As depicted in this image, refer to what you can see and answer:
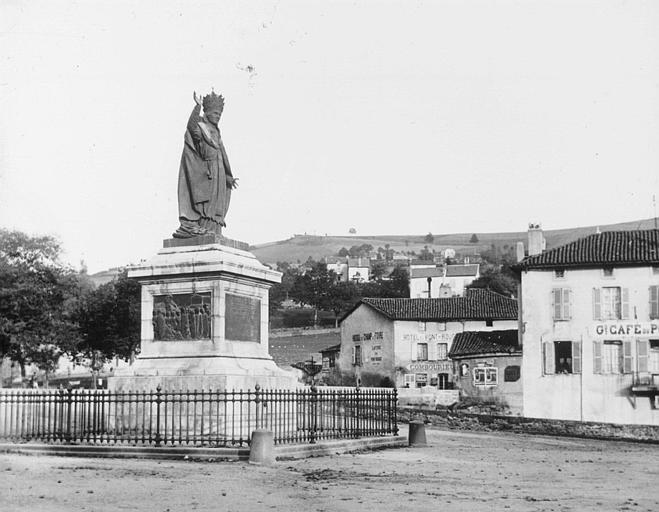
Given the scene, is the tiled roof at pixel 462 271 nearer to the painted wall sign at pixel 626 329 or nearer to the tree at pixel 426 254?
the tree at pixel 426 254

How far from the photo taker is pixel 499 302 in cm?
7319

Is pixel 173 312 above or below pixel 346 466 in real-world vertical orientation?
above

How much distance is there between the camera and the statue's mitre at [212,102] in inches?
727

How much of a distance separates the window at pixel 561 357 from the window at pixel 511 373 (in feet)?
27.6

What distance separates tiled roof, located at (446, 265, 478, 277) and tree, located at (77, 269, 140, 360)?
88740mm

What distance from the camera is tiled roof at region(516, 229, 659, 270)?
46.9 metres

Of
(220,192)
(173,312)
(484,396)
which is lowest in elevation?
(484,396)

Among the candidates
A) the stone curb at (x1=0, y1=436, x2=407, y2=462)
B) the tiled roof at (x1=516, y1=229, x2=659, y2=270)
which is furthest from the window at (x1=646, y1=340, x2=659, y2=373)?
the stone curb at (x1=0, y1=436, x2=407, y2=462)

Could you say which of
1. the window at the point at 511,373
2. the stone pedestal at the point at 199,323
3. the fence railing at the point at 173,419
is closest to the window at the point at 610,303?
the window at the point at 511,373

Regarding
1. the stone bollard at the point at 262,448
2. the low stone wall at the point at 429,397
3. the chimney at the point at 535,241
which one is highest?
the chimney at the point at 535,241

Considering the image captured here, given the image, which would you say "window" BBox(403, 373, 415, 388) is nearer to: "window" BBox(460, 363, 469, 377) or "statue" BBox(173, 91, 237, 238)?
"window" BBox(460, 363, 469, 377)

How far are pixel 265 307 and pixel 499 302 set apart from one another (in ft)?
186

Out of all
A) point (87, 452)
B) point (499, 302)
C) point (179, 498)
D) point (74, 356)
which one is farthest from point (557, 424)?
point (499, 302)

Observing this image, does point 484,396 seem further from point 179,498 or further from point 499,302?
point 179,498
